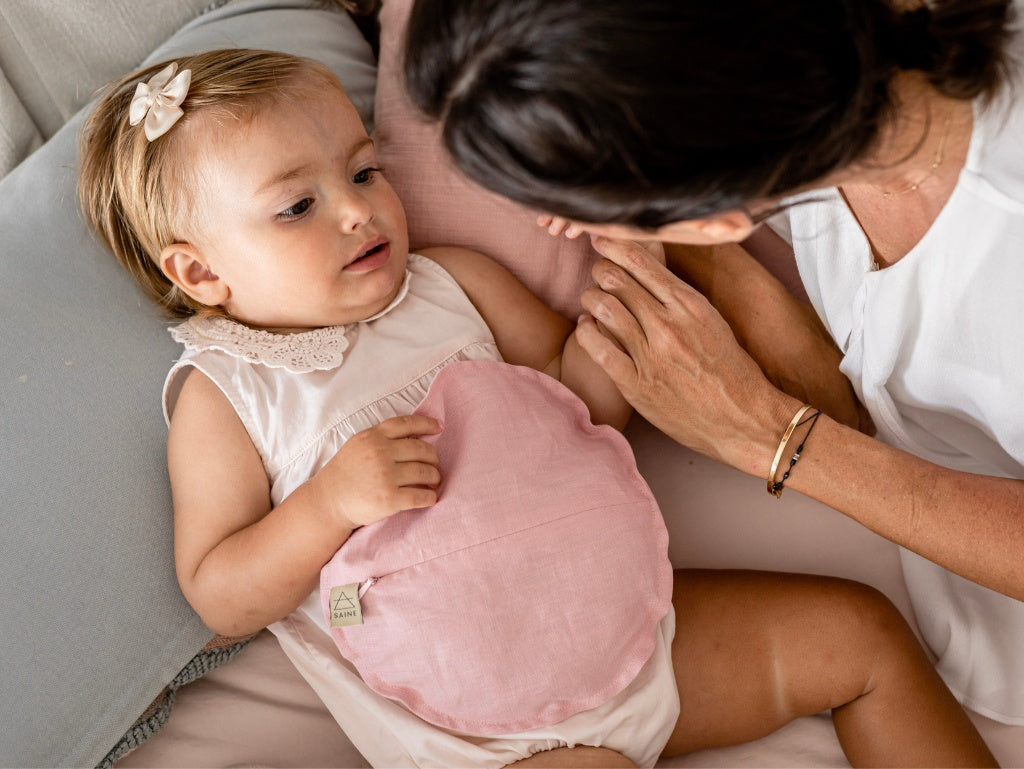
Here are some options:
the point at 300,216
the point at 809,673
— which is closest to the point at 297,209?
the point at 300,216

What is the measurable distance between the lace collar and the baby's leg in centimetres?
61

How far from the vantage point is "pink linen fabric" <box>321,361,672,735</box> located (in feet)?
3.20

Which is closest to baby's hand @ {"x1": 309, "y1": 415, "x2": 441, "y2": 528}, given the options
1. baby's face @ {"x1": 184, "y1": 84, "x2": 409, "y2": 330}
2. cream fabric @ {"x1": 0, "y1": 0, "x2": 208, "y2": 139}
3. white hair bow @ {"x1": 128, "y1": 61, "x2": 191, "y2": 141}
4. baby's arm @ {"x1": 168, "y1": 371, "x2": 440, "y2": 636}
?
baby's arm @ {"x1": 168, "y1": 371, "x2": 440, "y2": 636}

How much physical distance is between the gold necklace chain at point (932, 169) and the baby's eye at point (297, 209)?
721mm

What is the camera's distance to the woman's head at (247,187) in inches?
41.4

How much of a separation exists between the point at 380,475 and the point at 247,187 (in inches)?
16.2

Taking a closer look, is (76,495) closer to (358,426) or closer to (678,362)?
(358,426)

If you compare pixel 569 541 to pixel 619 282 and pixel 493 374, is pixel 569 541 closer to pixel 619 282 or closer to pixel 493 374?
pixel 493 374

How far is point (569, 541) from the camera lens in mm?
1005

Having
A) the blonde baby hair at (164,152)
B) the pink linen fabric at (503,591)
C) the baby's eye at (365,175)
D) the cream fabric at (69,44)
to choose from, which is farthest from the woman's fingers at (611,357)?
the cream fabric at (69,44)

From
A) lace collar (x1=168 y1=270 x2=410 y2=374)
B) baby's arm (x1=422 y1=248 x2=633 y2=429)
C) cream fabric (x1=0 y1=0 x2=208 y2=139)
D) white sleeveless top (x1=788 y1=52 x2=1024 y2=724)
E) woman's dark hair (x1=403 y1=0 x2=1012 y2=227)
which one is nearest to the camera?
woman's dark hair (x1=403 y1=0 x2=1012 y2=227)

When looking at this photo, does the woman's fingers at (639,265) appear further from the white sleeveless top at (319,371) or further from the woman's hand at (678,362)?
the white sleeveless top at (319,371)

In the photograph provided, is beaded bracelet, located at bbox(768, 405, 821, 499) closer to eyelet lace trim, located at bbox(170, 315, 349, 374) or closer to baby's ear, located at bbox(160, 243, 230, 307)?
eyelet lace trim, located at bbox(170, 315, 349, 374)

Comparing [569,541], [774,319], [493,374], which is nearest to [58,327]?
[493,374]
